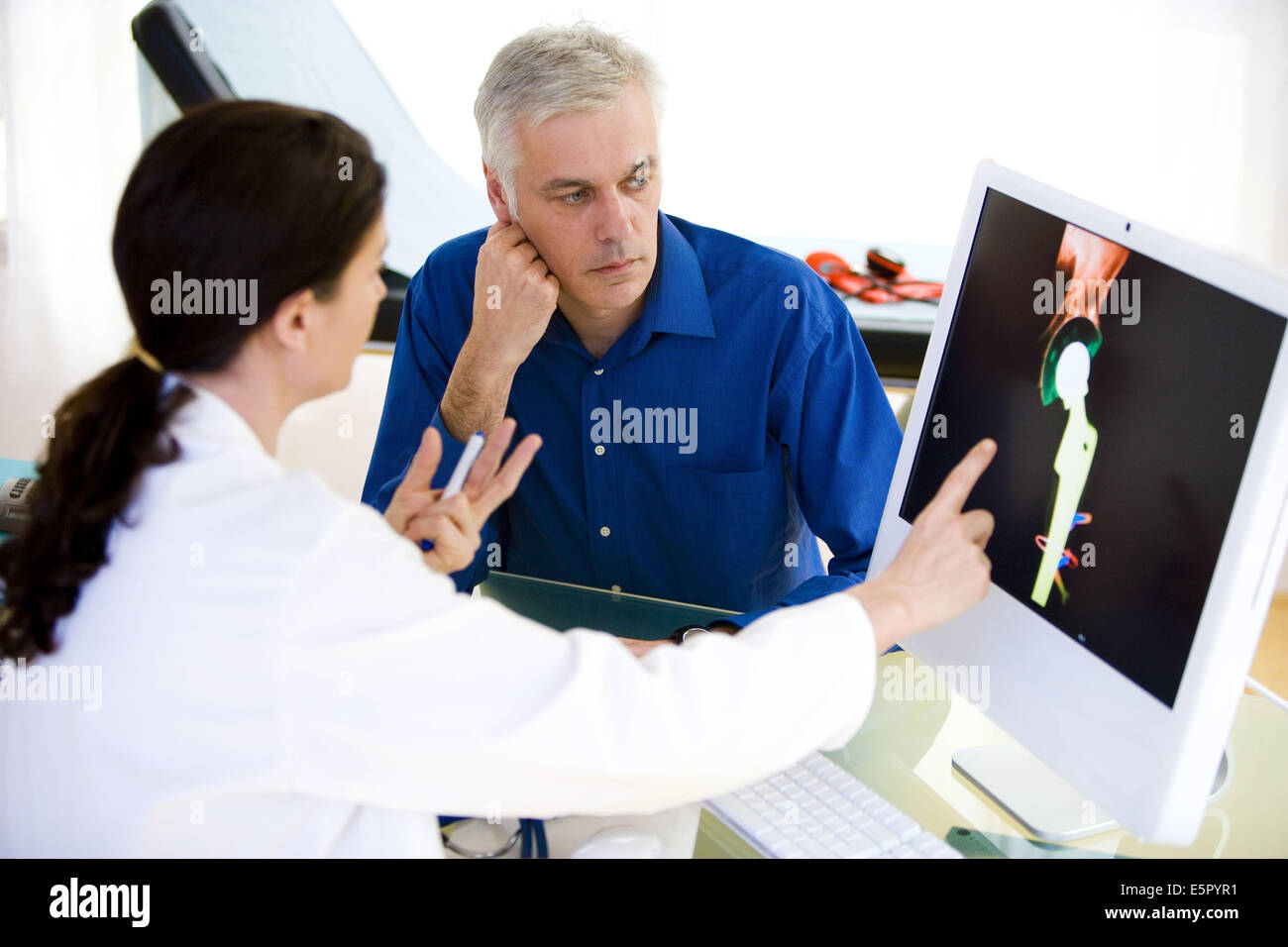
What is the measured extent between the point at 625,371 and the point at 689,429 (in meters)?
0.11

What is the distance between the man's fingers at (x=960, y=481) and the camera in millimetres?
953

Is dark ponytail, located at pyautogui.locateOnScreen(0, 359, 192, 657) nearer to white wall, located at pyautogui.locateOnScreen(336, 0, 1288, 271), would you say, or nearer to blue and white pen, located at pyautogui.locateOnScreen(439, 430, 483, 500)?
blue and white pen, located at pyautogui.locateOnScreen(439, 430, 483, 500)

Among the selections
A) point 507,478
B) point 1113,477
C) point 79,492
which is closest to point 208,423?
point 79,492

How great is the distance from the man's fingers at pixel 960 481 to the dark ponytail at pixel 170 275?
50cm

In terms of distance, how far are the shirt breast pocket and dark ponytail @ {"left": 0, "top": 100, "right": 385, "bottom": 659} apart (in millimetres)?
804

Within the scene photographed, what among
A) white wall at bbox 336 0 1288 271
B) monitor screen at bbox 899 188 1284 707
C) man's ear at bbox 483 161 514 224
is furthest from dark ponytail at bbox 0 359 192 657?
white wall at bbox 336 0 1288 271

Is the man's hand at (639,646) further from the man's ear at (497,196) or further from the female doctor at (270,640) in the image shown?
the man's ear at (497,196)

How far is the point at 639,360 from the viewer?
159cm

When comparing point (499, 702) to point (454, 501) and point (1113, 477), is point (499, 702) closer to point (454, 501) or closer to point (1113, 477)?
point (454, 501)

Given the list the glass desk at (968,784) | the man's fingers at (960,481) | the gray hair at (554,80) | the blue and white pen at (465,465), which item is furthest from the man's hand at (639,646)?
the gray hair at (554,80)

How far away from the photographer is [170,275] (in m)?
0.82
